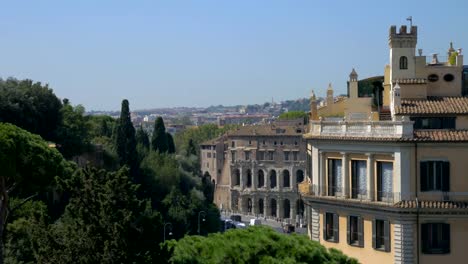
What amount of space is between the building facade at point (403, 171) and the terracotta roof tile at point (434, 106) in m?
0.03

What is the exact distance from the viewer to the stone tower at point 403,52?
3500 cm

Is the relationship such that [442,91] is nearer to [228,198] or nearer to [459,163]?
[459,163]

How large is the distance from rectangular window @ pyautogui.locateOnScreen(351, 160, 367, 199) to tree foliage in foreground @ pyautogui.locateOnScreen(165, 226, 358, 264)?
2419 millimetres

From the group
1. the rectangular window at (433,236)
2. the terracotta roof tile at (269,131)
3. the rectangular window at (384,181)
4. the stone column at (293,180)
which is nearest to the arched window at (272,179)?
the stone column at (293,180)

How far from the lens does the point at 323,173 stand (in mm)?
35062

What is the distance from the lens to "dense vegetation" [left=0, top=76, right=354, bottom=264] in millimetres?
27812

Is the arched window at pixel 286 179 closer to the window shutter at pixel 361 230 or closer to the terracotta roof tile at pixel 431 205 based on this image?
the window shutter at pixel 361 230

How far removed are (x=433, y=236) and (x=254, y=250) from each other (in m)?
5.83

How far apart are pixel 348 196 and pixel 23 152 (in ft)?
44.9

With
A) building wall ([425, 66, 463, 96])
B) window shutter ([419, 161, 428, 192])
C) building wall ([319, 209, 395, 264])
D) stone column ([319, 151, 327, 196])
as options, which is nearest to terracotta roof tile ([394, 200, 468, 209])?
window shutter ([419, 161, 428, 192])

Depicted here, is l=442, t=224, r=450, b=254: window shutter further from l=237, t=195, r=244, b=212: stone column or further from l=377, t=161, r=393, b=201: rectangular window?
l=237, t=195, r=244, b=212: stone column

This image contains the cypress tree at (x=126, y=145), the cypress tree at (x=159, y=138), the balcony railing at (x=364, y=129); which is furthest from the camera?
the cypress tree at (x=159, y=138)

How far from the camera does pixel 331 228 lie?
115 ft

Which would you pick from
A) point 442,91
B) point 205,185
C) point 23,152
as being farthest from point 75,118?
point 442,91
